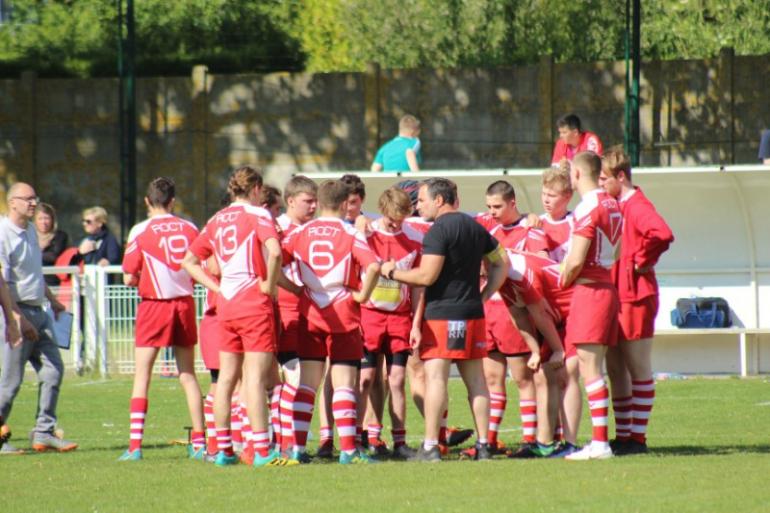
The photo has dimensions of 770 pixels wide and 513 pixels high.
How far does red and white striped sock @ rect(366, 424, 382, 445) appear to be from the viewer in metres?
11.6

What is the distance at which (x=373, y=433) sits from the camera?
11.6 meters

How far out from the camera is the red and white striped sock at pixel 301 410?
1070 centimetres

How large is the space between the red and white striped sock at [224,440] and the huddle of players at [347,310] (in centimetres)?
1

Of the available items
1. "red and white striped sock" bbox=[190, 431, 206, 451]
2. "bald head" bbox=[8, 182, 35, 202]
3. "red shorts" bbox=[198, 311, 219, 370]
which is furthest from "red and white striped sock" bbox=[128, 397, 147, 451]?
"bald head" bbox=[8, 182, 35, 202]

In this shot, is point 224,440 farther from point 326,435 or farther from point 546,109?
point 546,109

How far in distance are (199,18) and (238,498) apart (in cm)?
2961

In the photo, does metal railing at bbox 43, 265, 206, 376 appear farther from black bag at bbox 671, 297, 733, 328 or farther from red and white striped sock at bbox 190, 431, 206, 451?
red and white striped sock at bbox 190, 431, 206, 451

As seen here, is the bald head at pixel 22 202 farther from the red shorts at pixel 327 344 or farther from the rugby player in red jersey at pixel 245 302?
the red shorts at pixel 327 344

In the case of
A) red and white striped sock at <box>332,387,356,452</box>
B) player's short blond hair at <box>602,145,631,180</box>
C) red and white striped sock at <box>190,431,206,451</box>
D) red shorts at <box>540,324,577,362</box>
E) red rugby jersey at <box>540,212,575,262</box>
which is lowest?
red and white striped sock at <box>190,431,206,451</box>

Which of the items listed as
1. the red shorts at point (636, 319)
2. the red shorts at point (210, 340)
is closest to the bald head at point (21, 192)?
the red shorts at point (210, 340)

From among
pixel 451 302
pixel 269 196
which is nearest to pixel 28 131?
pixel 269 196

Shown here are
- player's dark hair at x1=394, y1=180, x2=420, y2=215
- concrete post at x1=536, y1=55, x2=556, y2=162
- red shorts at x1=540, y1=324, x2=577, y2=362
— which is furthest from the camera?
concrete post at x1=536, y1=55, x2=556, y2=162

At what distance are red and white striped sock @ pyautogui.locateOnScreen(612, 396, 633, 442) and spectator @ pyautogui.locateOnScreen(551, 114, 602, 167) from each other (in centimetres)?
642

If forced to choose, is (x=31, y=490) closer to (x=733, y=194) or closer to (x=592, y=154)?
(x=592, y=154)
